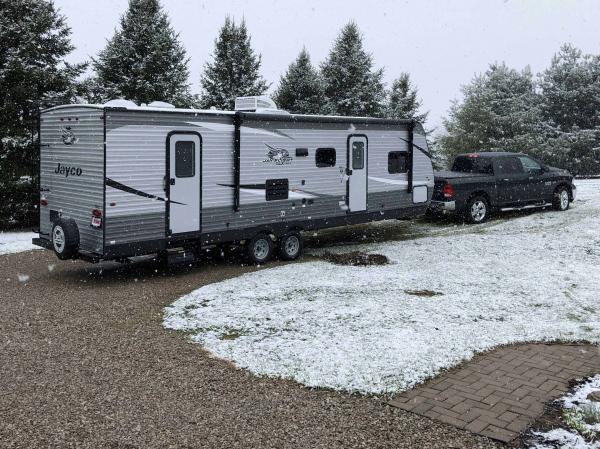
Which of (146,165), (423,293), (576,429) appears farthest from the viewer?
(146,165)

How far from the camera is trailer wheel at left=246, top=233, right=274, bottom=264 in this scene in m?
12.0

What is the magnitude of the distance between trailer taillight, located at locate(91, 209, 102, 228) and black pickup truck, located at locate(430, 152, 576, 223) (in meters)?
9.70

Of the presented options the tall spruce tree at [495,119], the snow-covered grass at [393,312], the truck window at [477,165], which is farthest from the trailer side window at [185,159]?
the tall spruce tree at [495,119]

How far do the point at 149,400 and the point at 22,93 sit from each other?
13.6 m

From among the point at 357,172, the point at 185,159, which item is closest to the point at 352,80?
the point at 357,172

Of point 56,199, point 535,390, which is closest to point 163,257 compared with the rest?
point 56,199

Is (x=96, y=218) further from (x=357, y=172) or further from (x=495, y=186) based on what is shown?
(x=495, y=186)

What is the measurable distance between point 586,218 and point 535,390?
40.4ft

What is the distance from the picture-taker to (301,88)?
32469 millimetres

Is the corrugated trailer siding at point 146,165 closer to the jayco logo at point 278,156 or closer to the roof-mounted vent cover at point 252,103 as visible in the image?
the jayco logo at point 278,156

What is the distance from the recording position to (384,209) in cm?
1440

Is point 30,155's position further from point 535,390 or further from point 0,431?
point 535,390

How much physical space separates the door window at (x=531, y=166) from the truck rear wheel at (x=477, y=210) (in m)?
1.94

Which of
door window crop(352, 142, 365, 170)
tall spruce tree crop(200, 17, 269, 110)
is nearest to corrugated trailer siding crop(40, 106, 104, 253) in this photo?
door window crop(352, 142, 365, 170)
